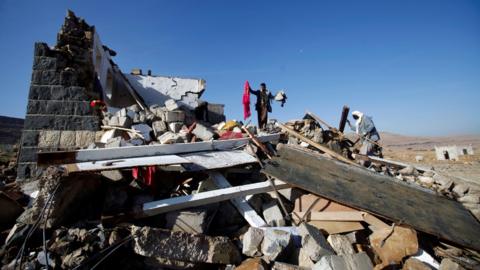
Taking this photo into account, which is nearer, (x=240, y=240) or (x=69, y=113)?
(x=240, y=240)

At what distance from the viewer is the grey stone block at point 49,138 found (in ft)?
16.6

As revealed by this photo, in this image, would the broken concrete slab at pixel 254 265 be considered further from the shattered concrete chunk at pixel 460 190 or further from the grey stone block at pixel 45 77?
the grey stone block at pixel 45 77

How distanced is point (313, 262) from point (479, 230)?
10.2 ft

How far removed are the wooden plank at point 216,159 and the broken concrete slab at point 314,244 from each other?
1.70 metres

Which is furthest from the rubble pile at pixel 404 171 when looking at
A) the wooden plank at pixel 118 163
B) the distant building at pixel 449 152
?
the distant building at pixel 449 152

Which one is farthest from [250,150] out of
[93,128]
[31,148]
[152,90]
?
[152,90]

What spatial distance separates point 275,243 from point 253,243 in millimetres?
245

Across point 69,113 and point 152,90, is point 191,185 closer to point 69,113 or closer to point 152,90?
point 69,113

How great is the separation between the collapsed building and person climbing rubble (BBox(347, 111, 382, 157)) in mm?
1731

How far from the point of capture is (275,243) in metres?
2.50

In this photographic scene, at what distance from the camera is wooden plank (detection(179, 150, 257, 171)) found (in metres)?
3.69

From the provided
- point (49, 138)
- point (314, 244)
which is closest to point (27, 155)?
point (49, 138)

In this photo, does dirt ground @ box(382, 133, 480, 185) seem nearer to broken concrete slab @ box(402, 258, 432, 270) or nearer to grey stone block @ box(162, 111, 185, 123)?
broken concrete slab @ box(402, 258, 432, 270)

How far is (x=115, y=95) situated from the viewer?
9.31 meters
